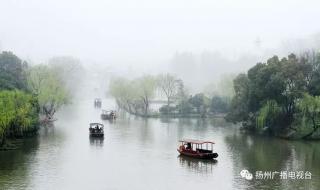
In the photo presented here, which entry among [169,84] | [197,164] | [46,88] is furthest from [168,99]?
[197,164]

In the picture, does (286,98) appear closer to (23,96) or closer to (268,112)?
(268,112)

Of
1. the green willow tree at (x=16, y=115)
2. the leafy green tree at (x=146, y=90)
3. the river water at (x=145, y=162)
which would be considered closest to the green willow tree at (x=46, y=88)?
the river water at (x=145, y=162)

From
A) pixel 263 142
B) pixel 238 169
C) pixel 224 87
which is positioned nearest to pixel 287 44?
pixel 224 87

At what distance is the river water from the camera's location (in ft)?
118

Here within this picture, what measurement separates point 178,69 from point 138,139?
143 m

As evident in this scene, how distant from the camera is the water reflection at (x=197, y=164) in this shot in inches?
1628

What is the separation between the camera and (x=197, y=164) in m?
43.8

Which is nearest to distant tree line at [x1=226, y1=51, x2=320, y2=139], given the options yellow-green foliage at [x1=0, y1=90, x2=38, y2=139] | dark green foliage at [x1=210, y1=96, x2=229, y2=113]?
dark green foliage at [x1=210, y1=96, x2=229, y2=113]

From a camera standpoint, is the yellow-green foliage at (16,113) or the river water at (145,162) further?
the yellow-green foliage at (16,113)

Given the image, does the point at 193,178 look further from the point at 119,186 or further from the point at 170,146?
the point at 170,146

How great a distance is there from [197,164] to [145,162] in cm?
431

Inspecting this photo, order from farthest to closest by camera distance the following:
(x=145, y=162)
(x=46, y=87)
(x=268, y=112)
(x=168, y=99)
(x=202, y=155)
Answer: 1. (x=168, y=99)
2. (x=46, y=87)
3. (x=268, y=112)
4. (x=202, y=155)
5. (x=145, y=162)

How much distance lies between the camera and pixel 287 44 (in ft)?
645

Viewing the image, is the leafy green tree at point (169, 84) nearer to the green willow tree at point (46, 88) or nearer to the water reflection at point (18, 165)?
the green willow tree at point (46, 88)
